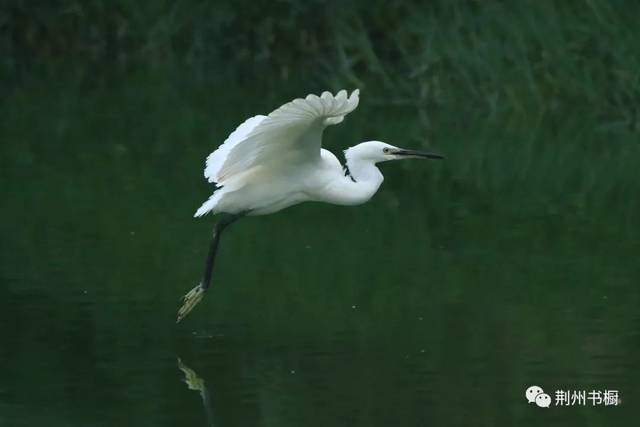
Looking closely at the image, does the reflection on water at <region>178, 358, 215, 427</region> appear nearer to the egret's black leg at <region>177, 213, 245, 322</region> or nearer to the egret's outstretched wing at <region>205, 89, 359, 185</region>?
the egret's black leg at <region>177, 213, 245, 322</region>

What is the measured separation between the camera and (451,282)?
8.61 meters

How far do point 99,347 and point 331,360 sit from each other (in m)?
1.02

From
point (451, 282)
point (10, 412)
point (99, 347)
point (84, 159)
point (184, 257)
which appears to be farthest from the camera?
point (84, 159)

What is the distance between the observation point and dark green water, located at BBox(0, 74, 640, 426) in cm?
652

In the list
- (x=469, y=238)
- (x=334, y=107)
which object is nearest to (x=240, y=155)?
(x=334, y=107)

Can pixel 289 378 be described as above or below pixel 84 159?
below

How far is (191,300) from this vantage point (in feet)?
25.4

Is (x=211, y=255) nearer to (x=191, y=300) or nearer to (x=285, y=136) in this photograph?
(x=191, y=300)

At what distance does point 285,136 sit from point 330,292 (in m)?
1.25

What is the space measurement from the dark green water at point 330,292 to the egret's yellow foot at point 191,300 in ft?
0.25

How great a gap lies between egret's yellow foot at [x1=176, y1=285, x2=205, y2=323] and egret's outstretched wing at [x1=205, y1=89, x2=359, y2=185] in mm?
509

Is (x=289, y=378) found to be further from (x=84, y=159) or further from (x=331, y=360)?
(x=84, y=159)

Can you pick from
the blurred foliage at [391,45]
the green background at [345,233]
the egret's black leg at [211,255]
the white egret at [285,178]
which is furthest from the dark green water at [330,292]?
the blurred foliage at [391,45]

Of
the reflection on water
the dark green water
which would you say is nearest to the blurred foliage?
the dark green water
